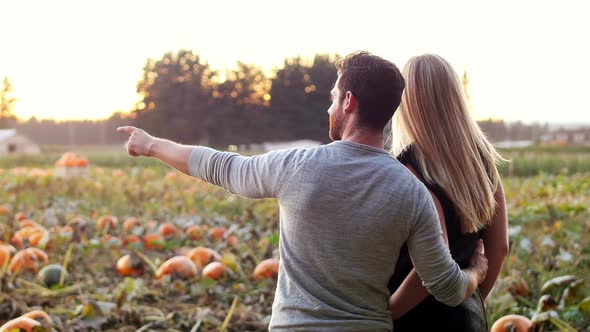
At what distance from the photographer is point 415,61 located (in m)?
1.91

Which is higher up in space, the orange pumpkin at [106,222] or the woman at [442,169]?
the woman at [442,169]

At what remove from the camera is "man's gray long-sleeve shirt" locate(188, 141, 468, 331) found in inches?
60.2

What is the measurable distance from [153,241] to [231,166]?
11.4 ft

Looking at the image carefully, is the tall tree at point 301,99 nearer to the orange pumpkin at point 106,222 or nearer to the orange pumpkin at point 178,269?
the orange pumpkin at point 106,222

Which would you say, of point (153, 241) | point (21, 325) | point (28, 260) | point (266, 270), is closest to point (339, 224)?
point (21, 325)

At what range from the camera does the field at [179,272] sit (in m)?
3.18

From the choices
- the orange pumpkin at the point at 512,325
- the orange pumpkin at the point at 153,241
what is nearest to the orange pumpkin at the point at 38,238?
the orange pumpkin at the point at 153,241

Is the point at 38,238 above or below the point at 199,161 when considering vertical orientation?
below

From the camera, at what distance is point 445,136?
6.17 feet

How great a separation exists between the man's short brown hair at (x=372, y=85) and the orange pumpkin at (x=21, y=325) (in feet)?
6.06

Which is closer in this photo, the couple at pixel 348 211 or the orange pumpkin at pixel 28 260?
the couple at pixel 348 211

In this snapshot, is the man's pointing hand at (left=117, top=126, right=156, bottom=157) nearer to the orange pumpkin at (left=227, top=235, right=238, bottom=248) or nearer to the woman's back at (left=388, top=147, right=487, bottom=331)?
the woman's back at (left=388, top=147, right=487, bottom=331)

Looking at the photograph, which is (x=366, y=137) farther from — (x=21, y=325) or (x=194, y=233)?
(x=194, y=233)

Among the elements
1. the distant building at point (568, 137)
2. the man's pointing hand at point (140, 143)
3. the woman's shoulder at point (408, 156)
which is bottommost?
the distant building at point (568, 137)
